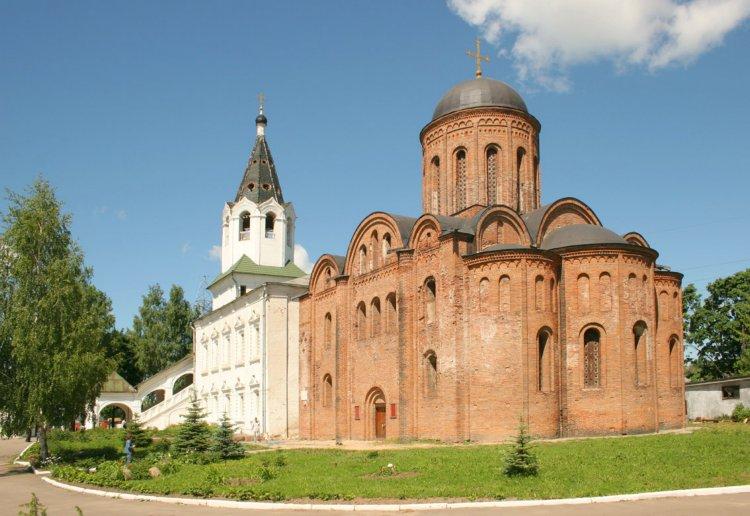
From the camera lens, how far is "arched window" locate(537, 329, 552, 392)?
930 inches

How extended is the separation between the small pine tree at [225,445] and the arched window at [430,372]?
271 inches

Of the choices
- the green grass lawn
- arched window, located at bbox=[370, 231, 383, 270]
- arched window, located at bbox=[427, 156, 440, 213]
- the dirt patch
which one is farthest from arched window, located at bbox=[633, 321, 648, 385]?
the dirt patch

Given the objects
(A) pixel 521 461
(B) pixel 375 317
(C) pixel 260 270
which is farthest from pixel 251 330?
(A) pixel 521 461

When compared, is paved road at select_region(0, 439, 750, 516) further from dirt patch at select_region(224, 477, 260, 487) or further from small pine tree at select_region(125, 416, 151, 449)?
small pine tree at select_region(125, 416, 151, 449)

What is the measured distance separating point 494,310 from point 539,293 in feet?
5.27

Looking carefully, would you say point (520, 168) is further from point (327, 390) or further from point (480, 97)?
point (327, 390)

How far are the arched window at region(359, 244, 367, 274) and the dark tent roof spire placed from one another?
12158 mm

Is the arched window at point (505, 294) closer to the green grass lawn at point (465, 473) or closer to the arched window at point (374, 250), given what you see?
the green grass lawn at point (465, 473)

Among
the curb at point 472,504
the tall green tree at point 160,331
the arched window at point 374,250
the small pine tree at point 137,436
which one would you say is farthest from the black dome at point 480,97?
the tall green tree at point 160,331

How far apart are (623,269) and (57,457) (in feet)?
58.7

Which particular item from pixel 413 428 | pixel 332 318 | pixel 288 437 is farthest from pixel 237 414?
pixel 413 428

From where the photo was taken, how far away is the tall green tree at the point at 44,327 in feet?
71.9

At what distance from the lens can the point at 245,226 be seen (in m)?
41.3

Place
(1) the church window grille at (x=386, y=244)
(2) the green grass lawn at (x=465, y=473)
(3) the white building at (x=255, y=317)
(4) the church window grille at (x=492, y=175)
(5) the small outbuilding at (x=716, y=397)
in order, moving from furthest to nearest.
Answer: (3) the white building at (x=255, y=317) < (5) the small outbuilding at (x=716, y=397) < (4) the church window grille at (x=492, y=175) < (1) the church window grille at (x=386, y=244) < (2) the green grass lawn at (x=465, y=473)
